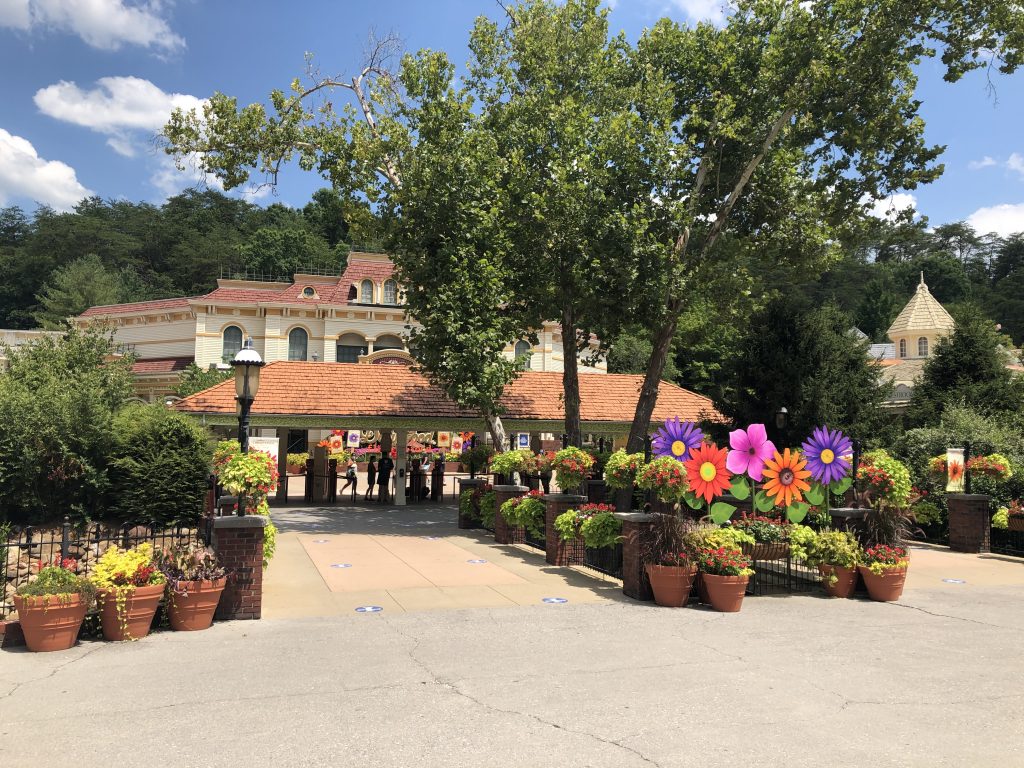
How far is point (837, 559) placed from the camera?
11141 mm

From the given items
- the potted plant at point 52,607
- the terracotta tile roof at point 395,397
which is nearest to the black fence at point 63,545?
the potted plant at point 52,607

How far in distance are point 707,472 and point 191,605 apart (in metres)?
7.06

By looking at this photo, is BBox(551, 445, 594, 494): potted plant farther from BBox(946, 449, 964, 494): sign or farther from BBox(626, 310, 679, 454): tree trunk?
BBox(946, 449, 964, 494): sign

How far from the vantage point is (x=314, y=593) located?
11078 millimetres

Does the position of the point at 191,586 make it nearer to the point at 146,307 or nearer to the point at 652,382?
the point at 652,382

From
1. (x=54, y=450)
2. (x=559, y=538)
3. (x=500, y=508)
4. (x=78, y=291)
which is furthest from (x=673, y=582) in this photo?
(x=78, y=291)

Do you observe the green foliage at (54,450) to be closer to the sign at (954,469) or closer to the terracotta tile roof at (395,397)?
the terracotta tile roof at (395,397)

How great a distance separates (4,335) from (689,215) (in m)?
50.7

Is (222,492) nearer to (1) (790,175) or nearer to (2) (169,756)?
(2) (169,756)

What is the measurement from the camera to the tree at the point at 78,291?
63.6 meters

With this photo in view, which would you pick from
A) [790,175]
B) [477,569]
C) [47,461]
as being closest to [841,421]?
[790,175]

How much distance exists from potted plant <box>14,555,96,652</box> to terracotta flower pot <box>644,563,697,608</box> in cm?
691

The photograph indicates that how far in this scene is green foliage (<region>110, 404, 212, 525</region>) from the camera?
1586 cm

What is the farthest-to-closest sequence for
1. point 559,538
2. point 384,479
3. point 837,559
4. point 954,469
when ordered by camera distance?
point 384,479 → point 954,469 → point 559,538 → point 837,559
